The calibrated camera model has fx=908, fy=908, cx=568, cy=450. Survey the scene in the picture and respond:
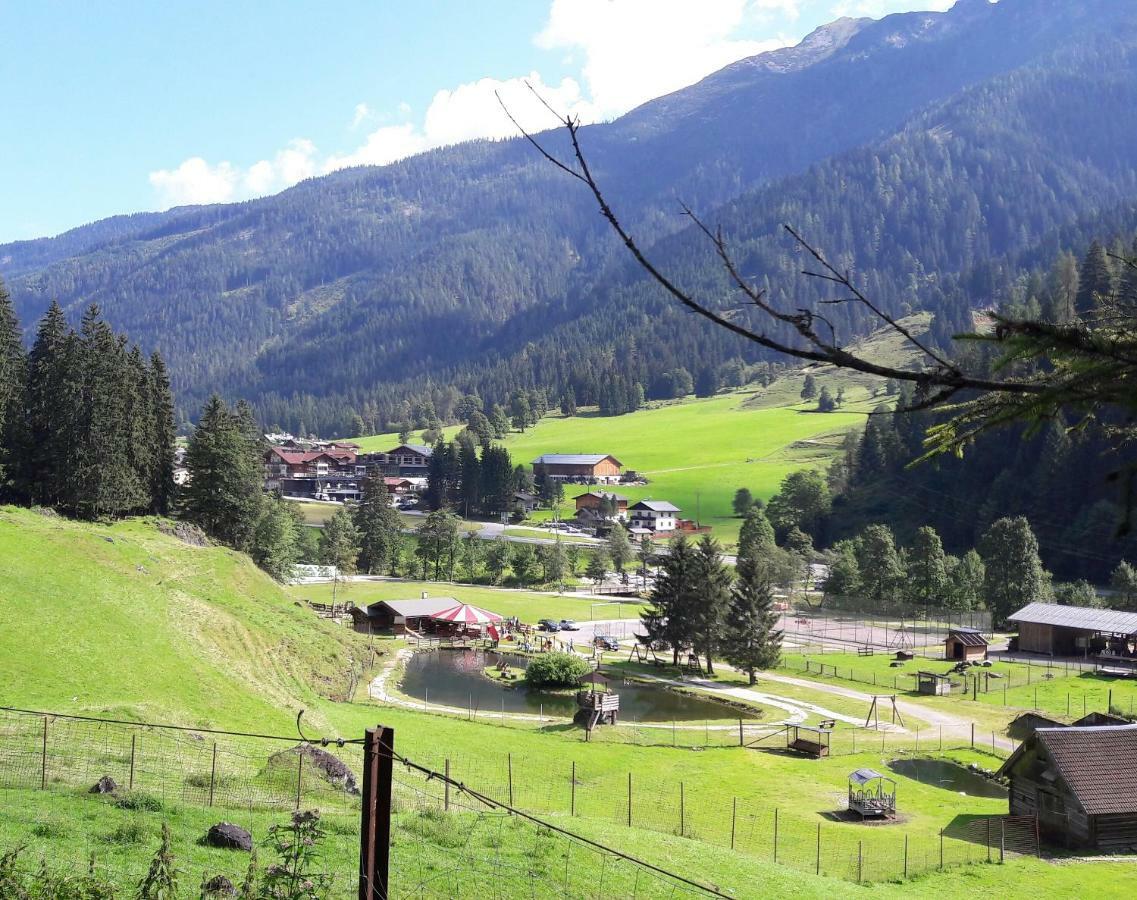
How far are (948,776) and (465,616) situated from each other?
39271 mm

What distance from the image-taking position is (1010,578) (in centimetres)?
7144

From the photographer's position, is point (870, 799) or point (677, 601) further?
point (677, 601)

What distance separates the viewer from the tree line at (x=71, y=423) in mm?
49219

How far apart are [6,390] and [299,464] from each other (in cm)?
10840

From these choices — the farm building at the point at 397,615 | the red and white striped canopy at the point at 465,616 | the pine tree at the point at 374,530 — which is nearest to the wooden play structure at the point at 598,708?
the red and white striped canopy at the point at 465,616

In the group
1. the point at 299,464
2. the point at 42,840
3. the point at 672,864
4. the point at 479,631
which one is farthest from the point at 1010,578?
the point at 299,464

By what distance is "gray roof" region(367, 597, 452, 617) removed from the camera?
222 feet

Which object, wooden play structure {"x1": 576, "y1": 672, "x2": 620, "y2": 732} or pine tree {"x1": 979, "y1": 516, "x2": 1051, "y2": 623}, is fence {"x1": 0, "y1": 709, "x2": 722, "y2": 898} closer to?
wooden play structure {"x1": 576, "y1": 672, "x2": 620, "y2": 732}

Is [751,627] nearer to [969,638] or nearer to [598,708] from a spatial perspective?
[598,708]

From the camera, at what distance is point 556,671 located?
50.6m

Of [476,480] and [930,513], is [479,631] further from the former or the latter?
[476,480]

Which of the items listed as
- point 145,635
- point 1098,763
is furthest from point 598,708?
point 1098,763

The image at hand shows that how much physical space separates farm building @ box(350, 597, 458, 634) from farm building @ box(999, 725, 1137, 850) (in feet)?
155

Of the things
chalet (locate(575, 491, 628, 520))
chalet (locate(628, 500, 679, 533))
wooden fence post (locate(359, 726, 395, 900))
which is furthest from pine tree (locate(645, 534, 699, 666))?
chalet (locate(628, 500, 679, 533))
